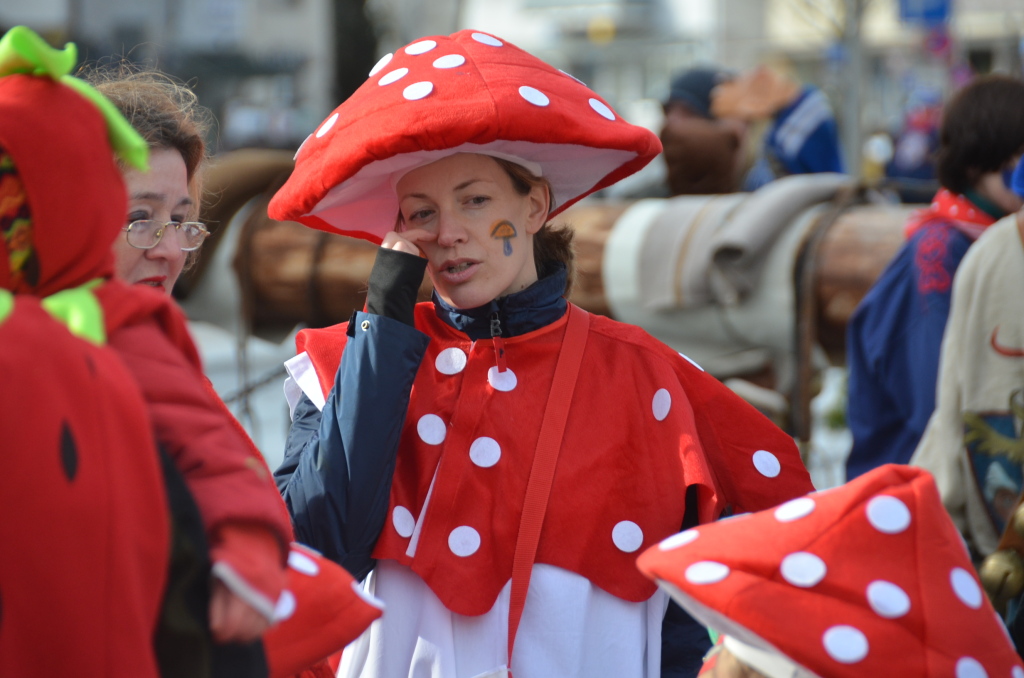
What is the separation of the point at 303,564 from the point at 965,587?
76cm

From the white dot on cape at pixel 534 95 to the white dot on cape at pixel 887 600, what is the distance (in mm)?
944

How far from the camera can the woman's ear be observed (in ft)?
6.75

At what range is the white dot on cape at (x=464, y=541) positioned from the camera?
1793 millimetres

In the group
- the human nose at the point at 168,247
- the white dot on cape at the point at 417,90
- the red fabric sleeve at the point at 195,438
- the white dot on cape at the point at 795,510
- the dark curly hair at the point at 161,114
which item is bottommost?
the white dot on cape at the point at 795,510

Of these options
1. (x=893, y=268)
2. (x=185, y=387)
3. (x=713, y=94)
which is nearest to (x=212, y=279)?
(x=713, y=94)

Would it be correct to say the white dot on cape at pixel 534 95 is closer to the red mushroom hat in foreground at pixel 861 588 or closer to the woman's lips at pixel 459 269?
the woman's lips at pixel 459 269

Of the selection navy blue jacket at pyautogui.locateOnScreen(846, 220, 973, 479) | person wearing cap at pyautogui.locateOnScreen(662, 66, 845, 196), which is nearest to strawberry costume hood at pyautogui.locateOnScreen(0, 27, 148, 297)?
navy blue jacket at pyautogui.locateOnScreen(846, 220, 973, 479)

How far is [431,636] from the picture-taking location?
1.80 m

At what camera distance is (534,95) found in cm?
181

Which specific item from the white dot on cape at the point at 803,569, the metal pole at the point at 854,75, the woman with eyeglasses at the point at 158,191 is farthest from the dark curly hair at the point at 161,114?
the metal pole at the point at 854,75

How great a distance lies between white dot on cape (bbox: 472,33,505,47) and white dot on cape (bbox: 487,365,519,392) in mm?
567

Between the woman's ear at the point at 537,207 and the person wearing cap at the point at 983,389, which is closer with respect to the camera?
the woman's ear at the point at 537,207

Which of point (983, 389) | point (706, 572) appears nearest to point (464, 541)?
point (706, 572)

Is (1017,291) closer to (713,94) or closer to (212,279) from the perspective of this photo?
(713,94)
